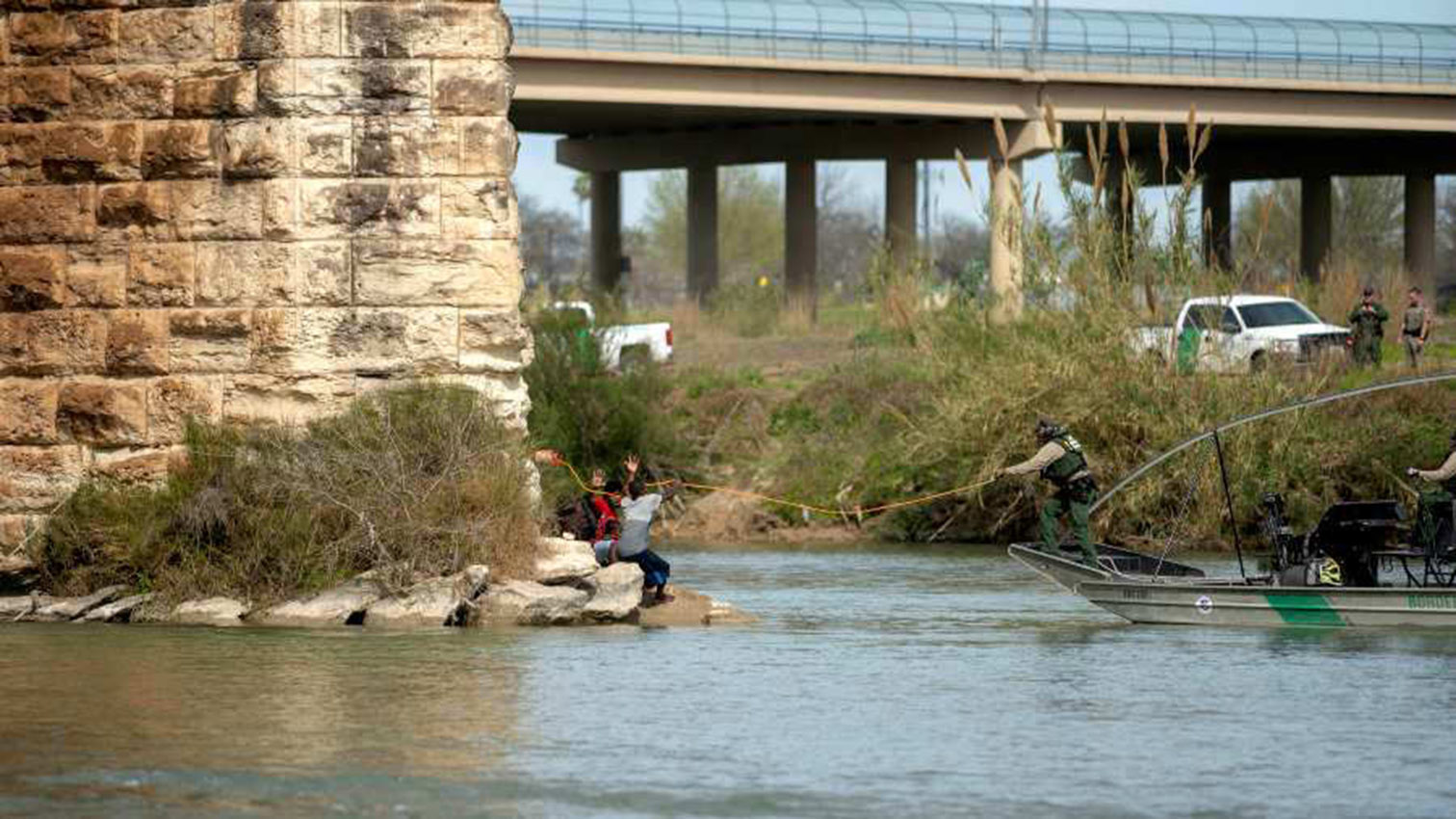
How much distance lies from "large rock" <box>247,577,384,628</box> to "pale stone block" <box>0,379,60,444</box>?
255cm

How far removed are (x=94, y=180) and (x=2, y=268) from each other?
109cm

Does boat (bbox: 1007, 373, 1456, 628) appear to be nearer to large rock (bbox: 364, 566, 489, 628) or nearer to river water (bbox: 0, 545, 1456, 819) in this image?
river water (bbox: 0, 545, 1456, 819)

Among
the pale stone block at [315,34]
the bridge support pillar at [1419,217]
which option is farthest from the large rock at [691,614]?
the bridge support pillar at [1419,217]

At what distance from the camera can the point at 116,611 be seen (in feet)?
68.1

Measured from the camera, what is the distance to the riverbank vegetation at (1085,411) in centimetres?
3119

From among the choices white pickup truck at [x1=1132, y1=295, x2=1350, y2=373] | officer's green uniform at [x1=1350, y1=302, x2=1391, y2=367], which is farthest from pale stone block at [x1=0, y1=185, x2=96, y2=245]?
officer's green uniform at [x1=1350, y1=302, x2=1391, y2=367]

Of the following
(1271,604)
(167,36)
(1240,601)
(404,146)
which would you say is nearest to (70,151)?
(167,36)

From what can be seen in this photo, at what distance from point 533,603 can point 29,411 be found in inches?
181

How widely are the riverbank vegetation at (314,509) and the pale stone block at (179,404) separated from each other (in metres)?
0.17

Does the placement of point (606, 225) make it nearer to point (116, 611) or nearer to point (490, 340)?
point (490, 340)

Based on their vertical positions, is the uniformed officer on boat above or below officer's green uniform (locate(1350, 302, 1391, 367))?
below

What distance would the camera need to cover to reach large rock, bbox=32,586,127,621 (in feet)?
68.2

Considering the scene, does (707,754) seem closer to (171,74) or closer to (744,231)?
(171,74)

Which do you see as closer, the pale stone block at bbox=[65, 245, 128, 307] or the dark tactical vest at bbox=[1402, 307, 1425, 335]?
the pale stone block at bbox=[65, 245, 128, 307]
